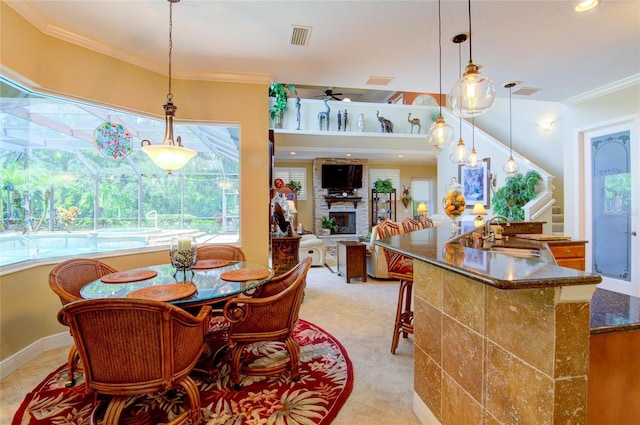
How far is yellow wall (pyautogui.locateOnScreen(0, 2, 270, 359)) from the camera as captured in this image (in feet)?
8.10

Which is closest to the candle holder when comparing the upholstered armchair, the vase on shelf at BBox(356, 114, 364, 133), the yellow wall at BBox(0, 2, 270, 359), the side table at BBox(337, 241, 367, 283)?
the yellow wall at BBox(0, 2, 270, 359)

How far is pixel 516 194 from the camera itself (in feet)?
20.5

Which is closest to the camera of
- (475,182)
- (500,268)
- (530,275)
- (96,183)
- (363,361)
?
(530,275)

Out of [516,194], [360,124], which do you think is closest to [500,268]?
[516,194]

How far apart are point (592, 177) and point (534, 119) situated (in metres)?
3.60

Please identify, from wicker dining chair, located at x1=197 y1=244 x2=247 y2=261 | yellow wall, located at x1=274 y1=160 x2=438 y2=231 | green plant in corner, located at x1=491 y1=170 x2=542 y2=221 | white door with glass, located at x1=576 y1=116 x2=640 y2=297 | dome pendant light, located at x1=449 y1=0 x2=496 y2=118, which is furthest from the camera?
yellow wall, located at x1=274 y1=160 x2=438 y2=231

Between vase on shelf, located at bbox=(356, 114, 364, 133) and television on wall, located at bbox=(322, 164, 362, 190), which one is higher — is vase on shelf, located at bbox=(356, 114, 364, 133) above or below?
above

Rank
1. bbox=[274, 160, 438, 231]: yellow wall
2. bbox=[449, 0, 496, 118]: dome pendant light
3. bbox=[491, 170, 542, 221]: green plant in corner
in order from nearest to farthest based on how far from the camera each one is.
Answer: bbox=[449, 0, 496, 118]: dome pendant light < bbox=[491, 170, 542, 221]: green plant in corner < bbox=[274, 160, 438, 231]: yellow wall

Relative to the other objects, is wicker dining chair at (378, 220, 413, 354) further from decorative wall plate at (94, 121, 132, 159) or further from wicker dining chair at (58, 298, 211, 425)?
decorative wall plate at (94, 121, 132, 159)

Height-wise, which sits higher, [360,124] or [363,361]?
[360,124]

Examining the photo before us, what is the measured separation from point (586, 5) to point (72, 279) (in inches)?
181

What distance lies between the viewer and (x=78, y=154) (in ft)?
10.5

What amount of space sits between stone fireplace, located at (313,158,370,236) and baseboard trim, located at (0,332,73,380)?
7.19 meters

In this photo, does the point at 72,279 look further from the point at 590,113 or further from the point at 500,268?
the point at 590,113
